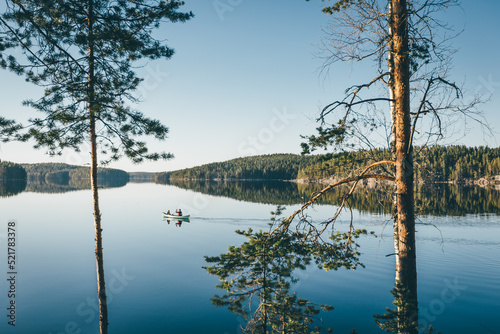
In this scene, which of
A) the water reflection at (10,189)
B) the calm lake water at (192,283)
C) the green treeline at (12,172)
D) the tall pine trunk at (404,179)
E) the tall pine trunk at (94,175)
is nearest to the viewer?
the tall pine trunk at (404,179)

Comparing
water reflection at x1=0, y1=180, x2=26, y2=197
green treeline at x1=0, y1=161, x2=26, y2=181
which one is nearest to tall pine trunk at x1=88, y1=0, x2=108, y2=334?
water reflection at x1=0, y1=180, x2=26, y2=197

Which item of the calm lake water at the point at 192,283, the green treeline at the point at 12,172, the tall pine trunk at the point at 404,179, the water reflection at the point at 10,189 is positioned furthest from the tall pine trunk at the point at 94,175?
the green treeline at the point at 12,172

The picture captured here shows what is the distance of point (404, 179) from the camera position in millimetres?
6363

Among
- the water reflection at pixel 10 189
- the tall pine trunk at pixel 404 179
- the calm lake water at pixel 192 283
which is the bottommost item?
the calm lake water at pixel 192 283

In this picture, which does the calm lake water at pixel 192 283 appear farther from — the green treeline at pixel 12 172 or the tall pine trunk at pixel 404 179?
the green treeline at pixel 12 172

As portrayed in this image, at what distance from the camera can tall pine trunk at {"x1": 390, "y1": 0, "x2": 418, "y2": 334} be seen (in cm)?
Answer: 633

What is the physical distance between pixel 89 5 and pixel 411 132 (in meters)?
10.9

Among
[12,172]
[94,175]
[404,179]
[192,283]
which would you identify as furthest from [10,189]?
[404,179]

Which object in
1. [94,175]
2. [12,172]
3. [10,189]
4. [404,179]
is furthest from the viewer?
[12,172]

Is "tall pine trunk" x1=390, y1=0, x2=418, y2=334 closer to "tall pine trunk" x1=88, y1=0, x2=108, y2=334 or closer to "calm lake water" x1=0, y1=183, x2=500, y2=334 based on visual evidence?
"calm lake water" x1=0, y1=183, x2=500, y2=334

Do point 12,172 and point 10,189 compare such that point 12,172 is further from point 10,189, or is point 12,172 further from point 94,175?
point 94,175

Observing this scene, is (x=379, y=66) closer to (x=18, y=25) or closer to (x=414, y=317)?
(x=414, y=317)

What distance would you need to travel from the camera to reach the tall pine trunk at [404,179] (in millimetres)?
6332

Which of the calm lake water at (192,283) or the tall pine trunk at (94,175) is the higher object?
the tall pine trunk at (94,175)
